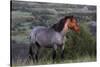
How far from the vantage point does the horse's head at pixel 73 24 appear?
2.38 metres

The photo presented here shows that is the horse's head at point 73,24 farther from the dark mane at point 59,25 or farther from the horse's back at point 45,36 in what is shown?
the horse's back at point 45,36

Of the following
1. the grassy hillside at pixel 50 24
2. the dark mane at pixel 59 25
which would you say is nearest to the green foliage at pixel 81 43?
the grassy hillside at pixel 50 24

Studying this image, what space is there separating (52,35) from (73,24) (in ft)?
0.97

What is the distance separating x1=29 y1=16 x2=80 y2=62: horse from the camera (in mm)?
2234

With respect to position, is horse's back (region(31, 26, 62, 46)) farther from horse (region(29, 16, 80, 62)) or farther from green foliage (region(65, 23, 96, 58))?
green foliage (region(65, 23, 96, 58))

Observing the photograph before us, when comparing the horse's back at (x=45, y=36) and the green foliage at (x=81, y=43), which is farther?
the green foliage at (x=81, y=43)

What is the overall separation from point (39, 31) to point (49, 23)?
0.49 ft

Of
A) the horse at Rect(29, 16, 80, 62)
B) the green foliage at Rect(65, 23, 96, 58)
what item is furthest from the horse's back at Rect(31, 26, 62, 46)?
the green foliage at Rect(65, 23, 96, 58)

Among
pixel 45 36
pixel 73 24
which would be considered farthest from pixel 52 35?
pixel 73 24

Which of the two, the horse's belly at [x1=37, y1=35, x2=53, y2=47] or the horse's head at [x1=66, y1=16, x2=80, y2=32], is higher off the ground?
the horse's head at [x1=66, y1=16, x2=80, y2=32]

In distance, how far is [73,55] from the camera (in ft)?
7.82

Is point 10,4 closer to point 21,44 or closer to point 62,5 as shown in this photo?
point 21,44

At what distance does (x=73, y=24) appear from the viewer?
7.86 feet
